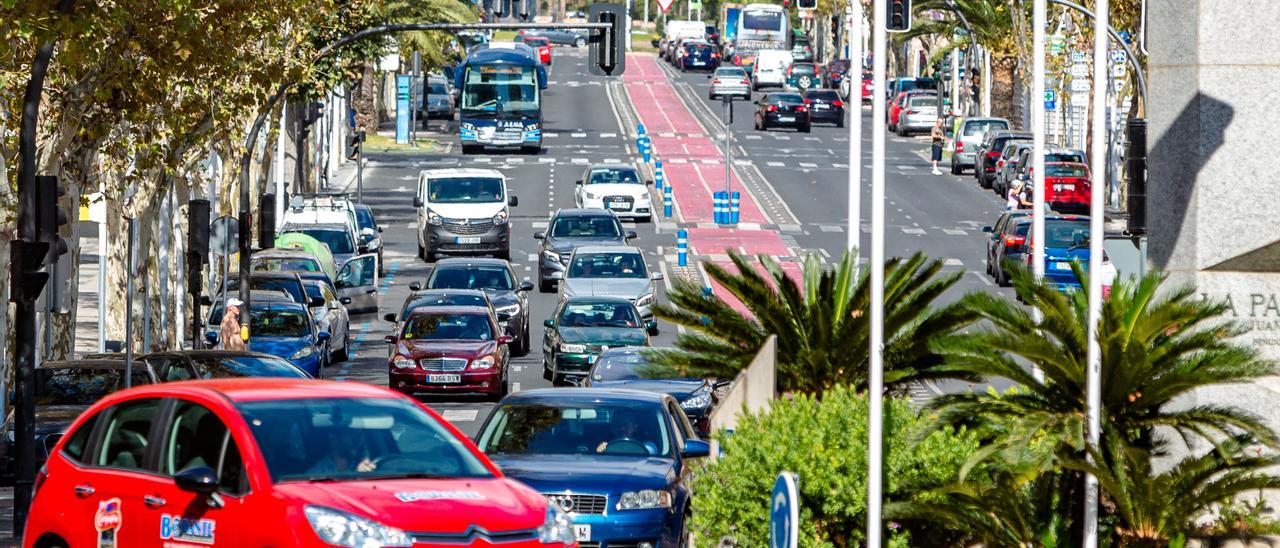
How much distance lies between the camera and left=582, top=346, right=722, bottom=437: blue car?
85.1 ft

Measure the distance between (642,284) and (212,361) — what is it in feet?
53.9

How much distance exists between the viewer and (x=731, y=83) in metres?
101

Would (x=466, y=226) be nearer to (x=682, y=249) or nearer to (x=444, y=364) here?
(x=682, y=249)

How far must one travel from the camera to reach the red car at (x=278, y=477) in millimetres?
10820

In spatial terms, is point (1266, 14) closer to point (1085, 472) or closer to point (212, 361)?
point (1085, 472)

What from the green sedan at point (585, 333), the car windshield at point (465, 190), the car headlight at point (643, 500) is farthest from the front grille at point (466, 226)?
the car headlight at point (643, 500)

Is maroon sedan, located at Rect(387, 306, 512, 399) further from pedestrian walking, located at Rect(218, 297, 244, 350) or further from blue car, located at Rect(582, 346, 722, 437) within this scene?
blue car, located at Rect(582, 346, 722, 437)

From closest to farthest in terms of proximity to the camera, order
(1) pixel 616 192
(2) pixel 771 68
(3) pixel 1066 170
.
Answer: (1) pixel 616 192 < (3) pixel 1066 170 < (2) pixel 771 68

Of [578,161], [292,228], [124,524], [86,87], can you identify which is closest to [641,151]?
[578,161]

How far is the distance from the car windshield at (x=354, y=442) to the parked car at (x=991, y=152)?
54.7m

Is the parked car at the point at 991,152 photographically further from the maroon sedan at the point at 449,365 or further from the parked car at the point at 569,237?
the maroon sedan at the point at 449,365

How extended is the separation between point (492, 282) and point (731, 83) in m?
62.3

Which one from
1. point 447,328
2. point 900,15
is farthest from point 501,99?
point 900,15

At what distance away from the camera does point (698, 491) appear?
14.6 metres
